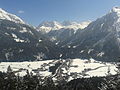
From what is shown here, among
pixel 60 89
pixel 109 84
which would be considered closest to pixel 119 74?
pixel 109 84

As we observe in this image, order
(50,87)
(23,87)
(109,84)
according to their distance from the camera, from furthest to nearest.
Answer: (50,87) → (23,87) → (109,84)

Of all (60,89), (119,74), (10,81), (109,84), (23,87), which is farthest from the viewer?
(60,89)

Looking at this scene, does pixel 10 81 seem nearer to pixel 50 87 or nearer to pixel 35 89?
pixel 35 89

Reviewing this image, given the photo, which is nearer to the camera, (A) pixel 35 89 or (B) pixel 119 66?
(B) pixel 119 66

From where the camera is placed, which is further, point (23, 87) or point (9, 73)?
point (9, 73)

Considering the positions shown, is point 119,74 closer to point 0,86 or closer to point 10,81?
point 10,81

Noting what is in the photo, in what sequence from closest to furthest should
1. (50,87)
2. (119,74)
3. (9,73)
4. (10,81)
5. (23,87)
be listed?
(119,74)
(23,87)
(10,81)
(9,73)
(50,87)

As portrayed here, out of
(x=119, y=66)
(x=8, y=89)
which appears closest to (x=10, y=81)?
(x=8, y=89)

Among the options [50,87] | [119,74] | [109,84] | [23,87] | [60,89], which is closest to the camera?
[119,74]

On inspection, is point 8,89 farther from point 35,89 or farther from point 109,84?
point 109,84
